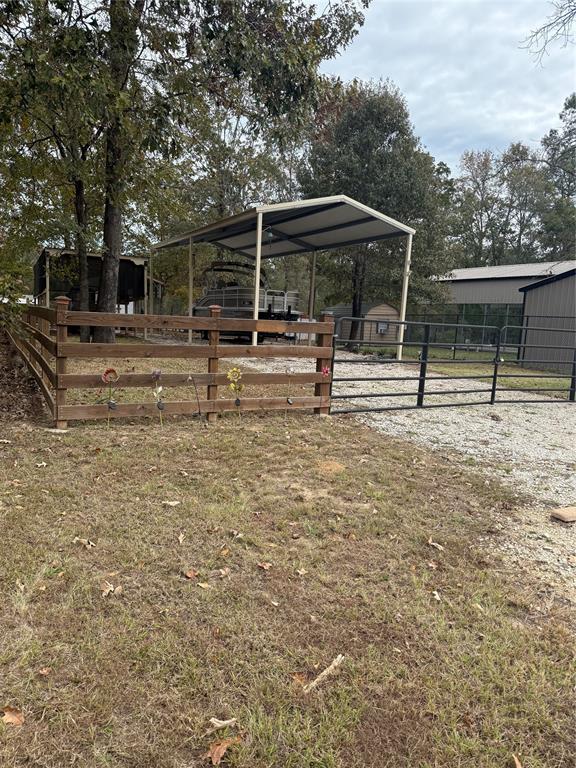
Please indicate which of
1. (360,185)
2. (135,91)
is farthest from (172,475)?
(360,185)

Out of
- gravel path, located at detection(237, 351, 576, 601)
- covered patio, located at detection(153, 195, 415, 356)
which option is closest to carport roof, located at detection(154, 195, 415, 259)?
covered patio, located at detection(153, 195, 415, 356)

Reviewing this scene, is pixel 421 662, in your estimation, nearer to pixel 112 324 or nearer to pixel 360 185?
pixel 112 324

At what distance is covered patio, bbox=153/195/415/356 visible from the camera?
10.8m

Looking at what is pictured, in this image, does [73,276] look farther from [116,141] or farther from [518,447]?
[518,447]

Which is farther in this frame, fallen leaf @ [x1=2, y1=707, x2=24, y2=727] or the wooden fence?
the wooden fence

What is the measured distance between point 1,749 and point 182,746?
0.55 m

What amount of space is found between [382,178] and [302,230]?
6295mm

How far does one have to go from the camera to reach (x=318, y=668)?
74.5 inches

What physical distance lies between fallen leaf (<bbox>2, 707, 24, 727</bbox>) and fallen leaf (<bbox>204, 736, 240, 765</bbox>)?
2.06 feet

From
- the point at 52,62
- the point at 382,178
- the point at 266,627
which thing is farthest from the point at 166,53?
the point at 382,178

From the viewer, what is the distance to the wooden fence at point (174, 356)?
466 cm

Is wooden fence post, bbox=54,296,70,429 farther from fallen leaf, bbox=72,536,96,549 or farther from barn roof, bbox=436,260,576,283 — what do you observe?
barn roof, bbox=436,260,576,283

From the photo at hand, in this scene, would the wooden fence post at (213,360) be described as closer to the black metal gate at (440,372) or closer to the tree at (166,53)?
the black metal gate at (440,372)

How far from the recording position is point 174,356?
523 centimetres
